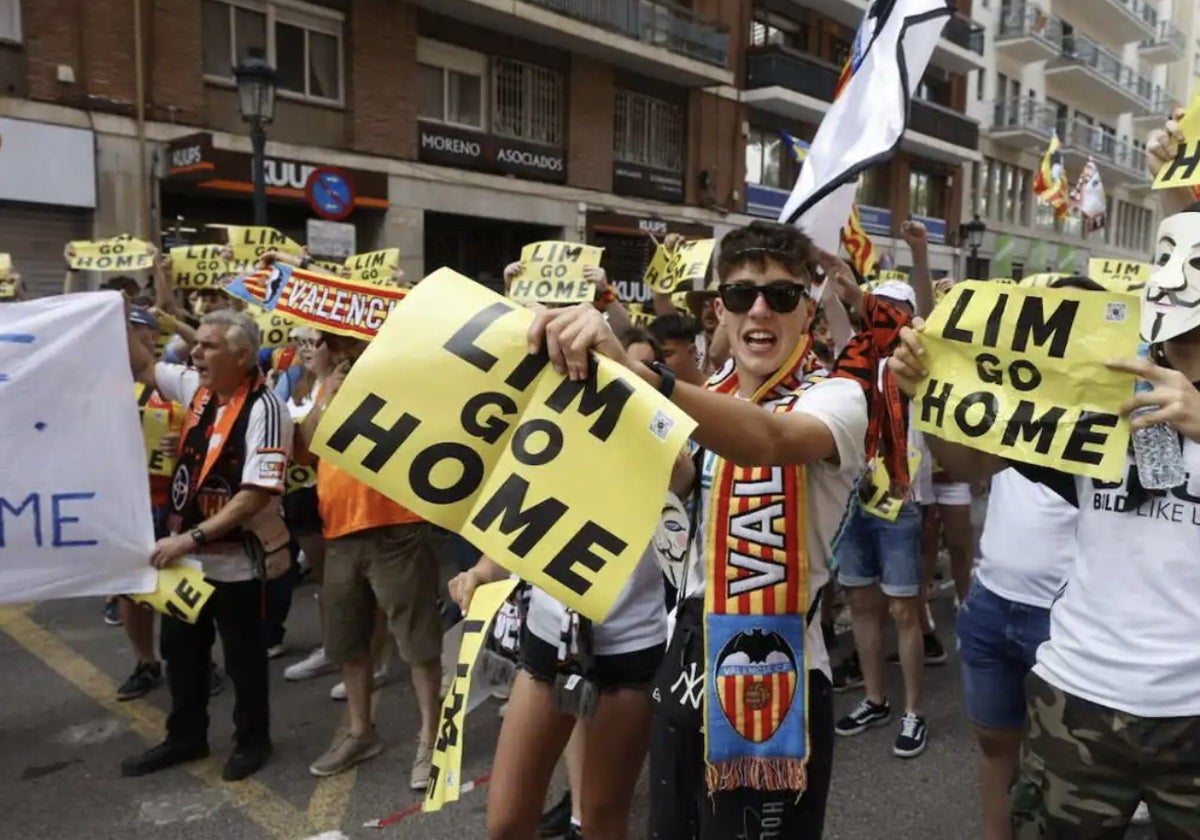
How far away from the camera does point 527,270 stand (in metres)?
6.77

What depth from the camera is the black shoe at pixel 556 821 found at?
12.0ft

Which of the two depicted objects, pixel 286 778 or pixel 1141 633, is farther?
pixel 286 778

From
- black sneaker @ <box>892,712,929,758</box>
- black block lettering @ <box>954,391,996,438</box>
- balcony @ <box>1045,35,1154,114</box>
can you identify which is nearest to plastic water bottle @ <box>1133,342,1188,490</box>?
black block lettering @ <box>954,391,996,438</box>

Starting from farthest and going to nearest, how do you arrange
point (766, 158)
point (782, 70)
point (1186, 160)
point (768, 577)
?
point (766, 158) → point (782, 70) → point (1186, 160) → point (768, 577)

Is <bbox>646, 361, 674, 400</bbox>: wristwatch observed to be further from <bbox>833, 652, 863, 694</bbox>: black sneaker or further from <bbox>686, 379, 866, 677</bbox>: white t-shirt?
<bbox>833, 652, 863, 694</bbox>: black sneaker

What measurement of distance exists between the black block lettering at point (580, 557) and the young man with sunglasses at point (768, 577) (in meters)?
0.46

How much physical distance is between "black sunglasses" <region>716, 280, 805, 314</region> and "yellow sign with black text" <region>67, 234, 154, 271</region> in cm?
622

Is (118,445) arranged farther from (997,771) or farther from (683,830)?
(997,771)

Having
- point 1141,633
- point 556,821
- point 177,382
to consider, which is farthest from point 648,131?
point 1141,633

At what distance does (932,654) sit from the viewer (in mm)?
5598

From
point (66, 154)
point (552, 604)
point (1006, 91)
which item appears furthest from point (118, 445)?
point (1006, 91)

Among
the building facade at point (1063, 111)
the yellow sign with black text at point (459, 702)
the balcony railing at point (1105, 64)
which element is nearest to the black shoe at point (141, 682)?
the yellow sign with black text at point (459, 702)

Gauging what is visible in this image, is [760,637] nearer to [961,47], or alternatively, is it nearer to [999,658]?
[999,658]

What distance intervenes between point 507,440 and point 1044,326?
3.88 ft
